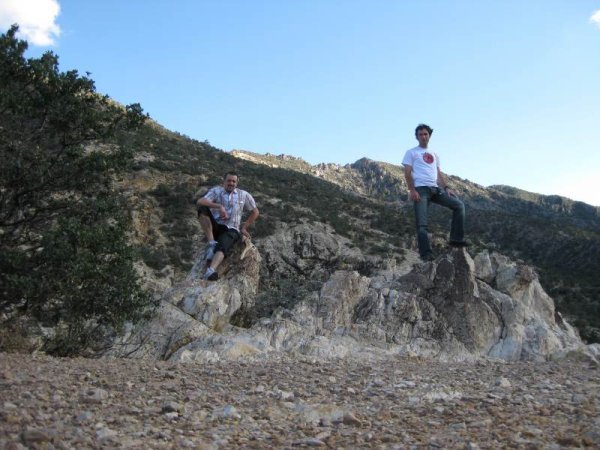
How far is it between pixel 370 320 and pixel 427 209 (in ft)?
8.11

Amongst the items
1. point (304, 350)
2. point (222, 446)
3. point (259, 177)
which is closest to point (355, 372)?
point (304, 350)

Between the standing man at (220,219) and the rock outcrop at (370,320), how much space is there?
57cm

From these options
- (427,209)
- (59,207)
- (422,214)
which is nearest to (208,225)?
(59,207)

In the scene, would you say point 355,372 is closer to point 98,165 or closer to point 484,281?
point 98,165

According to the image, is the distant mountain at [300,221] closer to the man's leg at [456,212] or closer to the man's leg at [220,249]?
the man's leg at [220,249]

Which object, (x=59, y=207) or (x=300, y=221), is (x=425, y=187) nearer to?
(x=59, y=207)

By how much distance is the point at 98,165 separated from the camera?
8.01 meters

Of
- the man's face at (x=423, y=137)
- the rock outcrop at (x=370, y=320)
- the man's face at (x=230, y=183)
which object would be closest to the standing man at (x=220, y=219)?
the man's face at (x=230, y=183)

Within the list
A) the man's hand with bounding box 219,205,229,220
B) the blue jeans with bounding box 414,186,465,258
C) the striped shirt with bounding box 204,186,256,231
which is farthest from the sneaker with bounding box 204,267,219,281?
the blue jeans with bounding box 414,186,465,258

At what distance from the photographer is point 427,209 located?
958cm

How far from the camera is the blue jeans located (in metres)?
9.54

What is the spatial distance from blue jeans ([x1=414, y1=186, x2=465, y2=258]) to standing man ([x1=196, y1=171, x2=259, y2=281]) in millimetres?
3542

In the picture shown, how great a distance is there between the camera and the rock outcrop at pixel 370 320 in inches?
320

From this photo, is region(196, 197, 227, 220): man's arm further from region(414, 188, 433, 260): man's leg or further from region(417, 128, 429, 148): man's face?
region(417, 128, 429, 148): man's face
